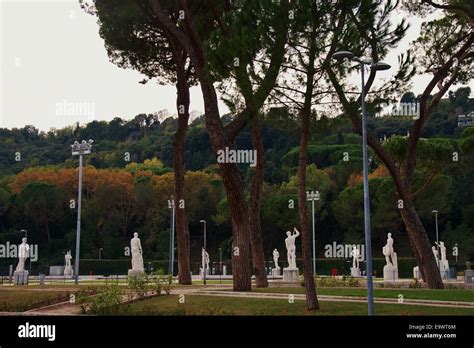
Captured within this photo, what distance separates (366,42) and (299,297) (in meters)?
8.29

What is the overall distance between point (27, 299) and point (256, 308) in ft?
28.5

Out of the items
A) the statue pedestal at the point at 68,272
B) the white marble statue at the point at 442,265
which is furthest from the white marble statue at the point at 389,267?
the statue pedestal at the point at 68,272

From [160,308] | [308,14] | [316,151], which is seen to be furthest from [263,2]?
[316,151]

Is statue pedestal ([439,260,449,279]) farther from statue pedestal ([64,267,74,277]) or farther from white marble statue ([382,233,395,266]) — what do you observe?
statue pedestal ([64,267,74,277])

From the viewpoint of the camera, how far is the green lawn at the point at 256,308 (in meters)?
16.4

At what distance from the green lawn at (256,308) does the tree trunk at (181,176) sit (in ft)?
28.0

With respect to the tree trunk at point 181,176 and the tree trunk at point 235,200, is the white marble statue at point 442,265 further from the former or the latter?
the tree trunk at point 235,200

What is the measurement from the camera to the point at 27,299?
22.0m

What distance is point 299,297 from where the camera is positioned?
2086 centimetres

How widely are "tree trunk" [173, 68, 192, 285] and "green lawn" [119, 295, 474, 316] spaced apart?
8.54 meters

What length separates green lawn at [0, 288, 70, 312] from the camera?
67.3 feet

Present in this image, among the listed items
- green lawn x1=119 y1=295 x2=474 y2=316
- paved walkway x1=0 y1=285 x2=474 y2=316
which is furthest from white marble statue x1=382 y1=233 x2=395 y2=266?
green lawn x1=119 y1=295 x2=474 y2=316
